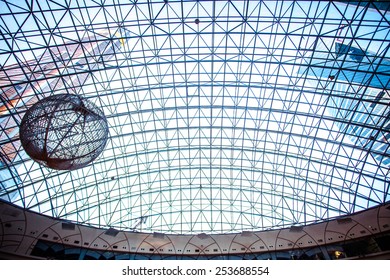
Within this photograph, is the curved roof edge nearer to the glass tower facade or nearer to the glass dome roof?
the glass dome roof

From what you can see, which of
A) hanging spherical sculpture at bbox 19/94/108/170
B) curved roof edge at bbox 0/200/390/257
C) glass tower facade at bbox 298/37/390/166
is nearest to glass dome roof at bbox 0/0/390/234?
glass tower facade at bbox 298/37/390/166

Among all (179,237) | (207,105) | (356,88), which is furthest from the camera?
(207,105)

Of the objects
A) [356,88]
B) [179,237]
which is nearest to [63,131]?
[179,237]

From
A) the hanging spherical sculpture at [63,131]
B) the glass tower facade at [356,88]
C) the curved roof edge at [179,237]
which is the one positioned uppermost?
the glass tower facade at [356,88]

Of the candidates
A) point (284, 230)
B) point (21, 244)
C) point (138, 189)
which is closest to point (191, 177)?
point (138, 189)

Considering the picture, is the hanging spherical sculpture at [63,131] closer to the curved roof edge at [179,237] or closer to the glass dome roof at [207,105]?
the glass dome roof at [207,105]

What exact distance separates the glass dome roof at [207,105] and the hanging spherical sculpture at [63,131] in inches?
479

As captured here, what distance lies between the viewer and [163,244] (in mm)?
32094

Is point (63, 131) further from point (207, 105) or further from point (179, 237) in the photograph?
point (179, 237)

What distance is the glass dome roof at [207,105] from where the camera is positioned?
2406 cm

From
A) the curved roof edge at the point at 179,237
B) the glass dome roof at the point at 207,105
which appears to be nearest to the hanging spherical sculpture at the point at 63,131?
the glass dome roof at the point at 207,105

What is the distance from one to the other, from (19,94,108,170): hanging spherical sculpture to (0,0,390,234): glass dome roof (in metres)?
12.2

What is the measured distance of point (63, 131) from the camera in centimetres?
1510

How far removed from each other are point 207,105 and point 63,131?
68.7 ft
